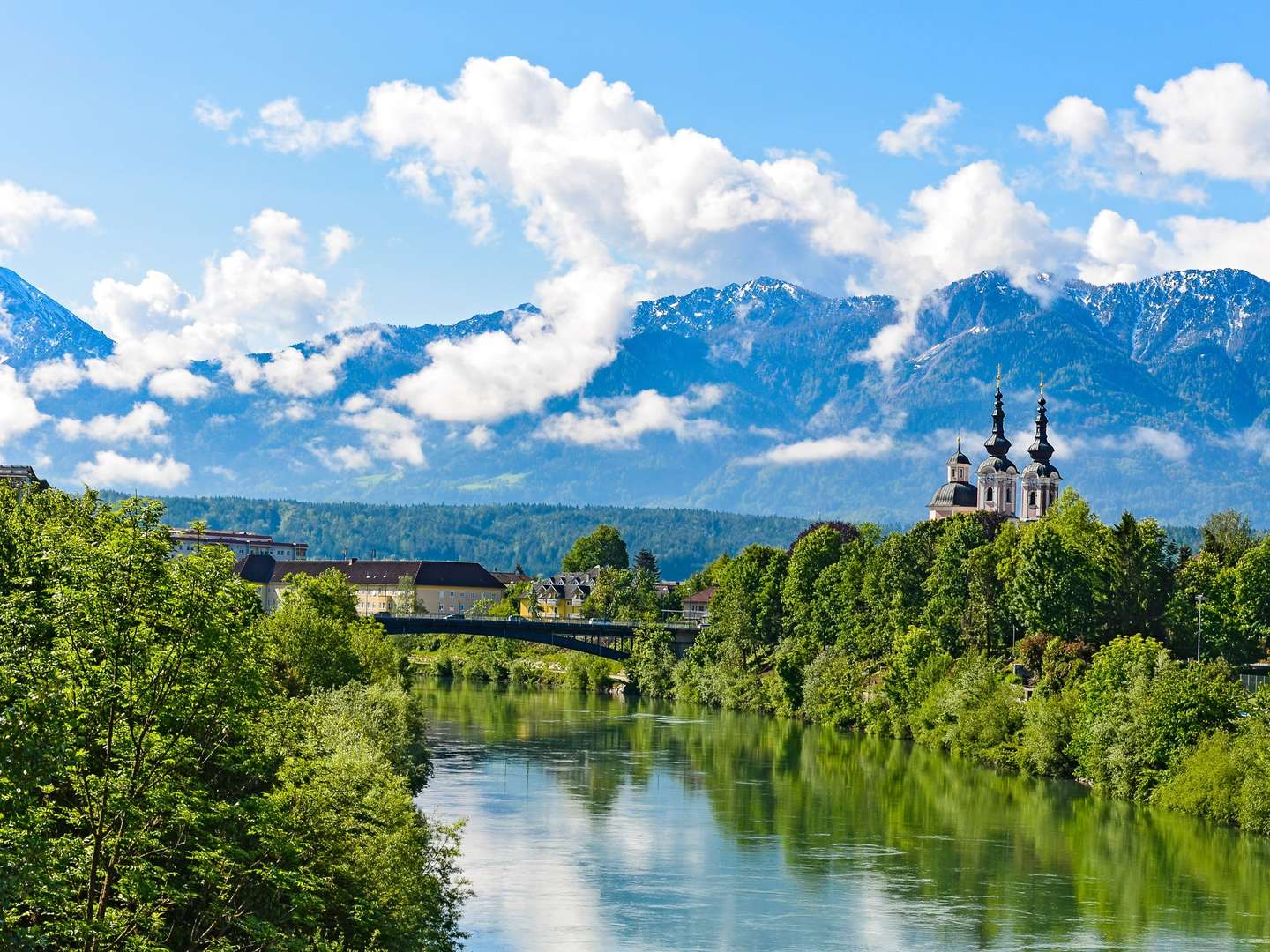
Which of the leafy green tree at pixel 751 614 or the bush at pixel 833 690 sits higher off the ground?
the leafy green tree at pixel 751 614

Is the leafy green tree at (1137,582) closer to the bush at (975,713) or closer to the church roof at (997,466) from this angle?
the bush at (975,713)

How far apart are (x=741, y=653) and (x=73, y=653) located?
11236 centimetres

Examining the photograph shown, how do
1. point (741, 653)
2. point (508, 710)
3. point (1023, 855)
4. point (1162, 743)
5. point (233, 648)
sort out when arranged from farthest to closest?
point (741, 653), point (508, 710), point (1162, 743), point (1023, 855), point (233, 648)

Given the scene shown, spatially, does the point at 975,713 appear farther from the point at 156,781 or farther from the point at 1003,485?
the point at 1003,485

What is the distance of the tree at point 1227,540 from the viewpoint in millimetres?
114250

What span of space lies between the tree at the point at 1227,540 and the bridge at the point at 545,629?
4381 centimetres

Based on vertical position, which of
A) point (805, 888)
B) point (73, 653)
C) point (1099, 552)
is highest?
point (1099, 552)

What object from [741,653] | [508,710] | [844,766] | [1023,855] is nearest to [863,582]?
[741,653]

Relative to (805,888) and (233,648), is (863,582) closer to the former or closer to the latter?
(805,888)

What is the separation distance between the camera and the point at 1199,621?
95250 millimetres

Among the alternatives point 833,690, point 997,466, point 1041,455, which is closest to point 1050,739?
point 833,690

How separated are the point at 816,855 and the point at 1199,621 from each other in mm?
39274

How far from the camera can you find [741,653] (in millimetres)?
137750

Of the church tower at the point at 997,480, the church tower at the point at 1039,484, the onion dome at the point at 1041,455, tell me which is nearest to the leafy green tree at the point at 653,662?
the church tower at the point at 1039,484
